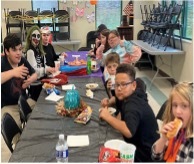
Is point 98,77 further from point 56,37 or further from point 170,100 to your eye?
point 56,37

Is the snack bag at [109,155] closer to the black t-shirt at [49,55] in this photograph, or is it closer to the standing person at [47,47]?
the standing person at [47,47]

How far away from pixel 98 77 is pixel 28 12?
4808 mm

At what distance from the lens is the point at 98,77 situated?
3600 millimetres

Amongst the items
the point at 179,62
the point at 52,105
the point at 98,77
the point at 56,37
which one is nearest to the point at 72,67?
the point at 98,77

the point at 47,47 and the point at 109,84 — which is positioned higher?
the point at 47,47

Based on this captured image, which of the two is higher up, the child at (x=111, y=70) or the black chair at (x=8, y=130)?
the child at (x=111, y=70)

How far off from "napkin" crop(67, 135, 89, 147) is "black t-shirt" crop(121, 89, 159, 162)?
0.99ft

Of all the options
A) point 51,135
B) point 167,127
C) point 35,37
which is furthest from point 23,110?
point 167,127

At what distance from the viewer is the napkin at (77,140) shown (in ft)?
5.58

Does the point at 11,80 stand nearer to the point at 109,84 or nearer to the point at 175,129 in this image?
the point at 109,84

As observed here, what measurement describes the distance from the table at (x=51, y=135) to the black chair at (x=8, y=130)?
176 mm

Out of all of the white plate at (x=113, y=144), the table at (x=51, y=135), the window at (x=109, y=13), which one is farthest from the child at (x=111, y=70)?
the window at (x=109, y=13)

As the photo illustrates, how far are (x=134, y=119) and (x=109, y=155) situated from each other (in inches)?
14.6

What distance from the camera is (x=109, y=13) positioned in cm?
823
